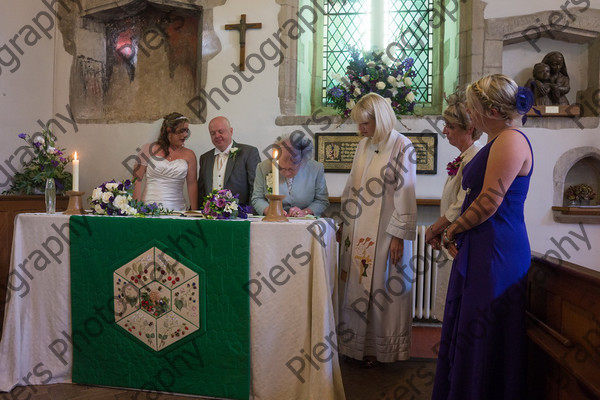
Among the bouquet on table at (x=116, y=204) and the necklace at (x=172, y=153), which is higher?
the necklace at (x=172, y=153)

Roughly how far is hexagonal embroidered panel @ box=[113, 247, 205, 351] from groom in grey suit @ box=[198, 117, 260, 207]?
5.12ft

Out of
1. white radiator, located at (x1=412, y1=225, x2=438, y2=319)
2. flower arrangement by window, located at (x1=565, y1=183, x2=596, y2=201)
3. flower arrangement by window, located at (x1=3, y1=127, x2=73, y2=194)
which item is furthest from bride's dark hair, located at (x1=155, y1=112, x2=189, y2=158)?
flower arrangement by window, located at (x1=565, y1=183, x2=596, y2=201)

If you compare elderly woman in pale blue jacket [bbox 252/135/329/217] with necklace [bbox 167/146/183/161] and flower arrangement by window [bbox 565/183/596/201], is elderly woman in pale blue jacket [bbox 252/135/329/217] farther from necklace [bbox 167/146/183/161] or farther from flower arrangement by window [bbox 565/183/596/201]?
flower arrangement by window [bbox 565/183/596/201]

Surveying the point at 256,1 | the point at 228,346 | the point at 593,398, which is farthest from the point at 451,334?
the point at 256,1

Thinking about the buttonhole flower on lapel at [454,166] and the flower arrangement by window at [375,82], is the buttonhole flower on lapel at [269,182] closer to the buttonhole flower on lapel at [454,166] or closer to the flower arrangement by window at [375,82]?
the buttonhole flower on lapel at [454,166]

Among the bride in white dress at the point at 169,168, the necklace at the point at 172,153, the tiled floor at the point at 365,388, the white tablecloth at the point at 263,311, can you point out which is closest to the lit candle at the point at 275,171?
the white tablecloth at the point at 263,311

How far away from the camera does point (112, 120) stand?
5410mm

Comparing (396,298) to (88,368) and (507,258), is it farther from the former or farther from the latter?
(88,368)

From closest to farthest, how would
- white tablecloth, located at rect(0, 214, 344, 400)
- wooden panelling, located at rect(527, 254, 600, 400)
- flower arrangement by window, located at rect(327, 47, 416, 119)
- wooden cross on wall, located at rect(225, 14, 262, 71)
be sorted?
1. wooden panelling, located at rect(527, 254, 600, 400)
2. white tablecloth, located at rect(0, 214, 344, 400)
3. flower arrangement by window, located at rect(327, 47, 416, 119)
4. wooden cross on wall, located at rect(225, 14, 262, 71)

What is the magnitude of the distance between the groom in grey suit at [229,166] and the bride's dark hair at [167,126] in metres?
0.27

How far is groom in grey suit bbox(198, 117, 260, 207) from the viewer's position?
4.10 meters

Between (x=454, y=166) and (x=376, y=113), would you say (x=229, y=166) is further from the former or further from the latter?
(x=454, y=166)

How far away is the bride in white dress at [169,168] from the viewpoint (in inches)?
160

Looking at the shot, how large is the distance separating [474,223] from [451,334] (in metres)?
0.53
